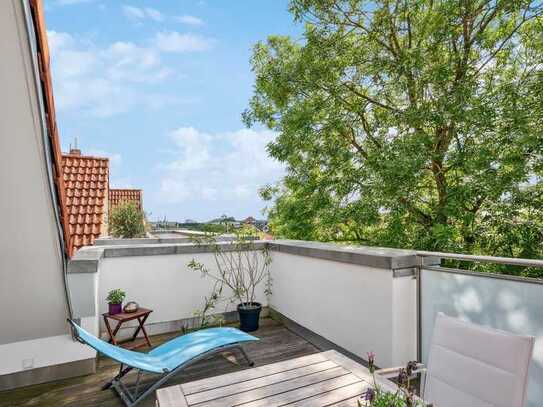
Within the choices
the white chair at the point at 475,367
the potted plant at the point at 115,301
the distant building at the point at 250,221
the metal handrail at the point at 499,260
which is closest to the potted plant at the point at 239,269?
the distant building at the point at 250,221

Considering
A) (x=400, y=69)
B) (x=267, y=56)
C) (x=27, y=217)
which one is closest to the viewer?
(x=27, y=217)

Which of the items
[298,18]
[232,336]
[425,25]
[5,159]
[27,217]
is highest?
[298,18]

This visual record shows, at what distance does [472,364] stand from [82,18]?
9576 millimetres

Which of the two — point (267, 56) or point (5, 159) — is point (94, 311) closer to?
point (5, 159)

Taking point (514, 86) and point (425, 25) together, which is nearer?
point (514, 86)

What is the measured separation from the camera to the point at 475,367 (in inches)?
59.0

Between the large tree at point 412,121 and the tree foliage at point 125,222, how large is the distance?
13.6 feet

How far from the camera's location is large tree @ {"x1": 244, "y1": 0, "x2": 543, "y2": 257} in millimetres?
5121

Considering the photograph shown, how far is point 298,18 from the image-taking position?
686cm

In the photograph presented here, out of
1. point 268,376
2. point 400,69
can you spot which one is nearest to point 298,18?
point 400,69

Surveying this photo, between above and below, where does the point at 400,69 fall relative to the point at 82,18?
below

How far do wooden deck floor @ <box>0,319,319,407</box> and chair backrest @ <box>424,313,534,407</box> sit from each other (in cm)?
205

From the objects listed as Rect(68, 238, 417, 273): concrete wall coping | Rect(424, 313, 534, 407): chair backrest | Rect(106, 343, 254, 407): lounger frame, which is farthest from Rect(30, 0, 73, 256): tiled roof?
Rect(424, 313, 534, 407): chair backrest

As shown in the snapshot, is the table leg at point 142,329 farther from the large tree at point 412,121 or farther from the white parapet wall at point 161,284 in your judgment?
the large tree at point 412,121
